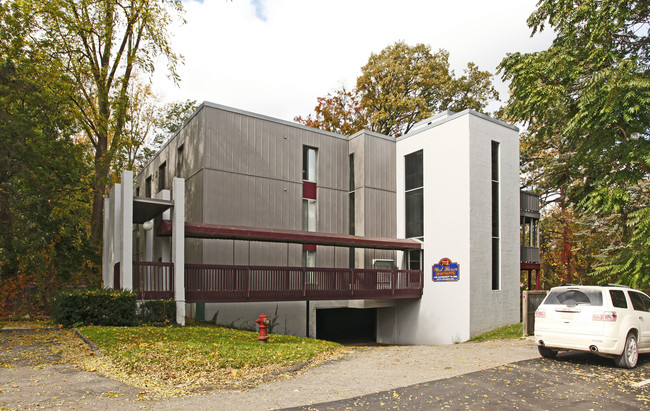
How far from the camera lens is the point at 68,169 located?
21.3m

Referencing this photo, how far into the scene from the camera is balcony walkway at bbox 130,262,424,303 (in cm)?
1423

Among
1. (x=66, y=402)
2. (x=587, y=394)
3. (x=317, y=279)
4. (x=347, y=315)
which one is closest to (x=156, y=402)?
(x=66, y=402)

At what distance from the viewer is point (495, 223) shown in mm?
20016

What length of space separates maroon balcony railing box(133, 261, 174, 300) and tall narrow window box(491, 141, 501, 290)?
1301 centimetres

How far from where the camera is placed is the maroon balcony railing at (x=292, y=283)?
14.9m

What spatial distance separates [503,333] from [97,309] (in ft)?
46.7

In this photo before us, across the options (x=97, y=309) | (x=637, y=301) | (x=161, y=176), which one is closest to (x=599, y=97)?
(x=637, y=301)

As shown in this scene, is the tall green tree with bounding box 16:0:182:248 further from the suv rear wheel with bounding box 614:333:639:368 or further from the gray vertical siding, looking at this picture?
the suv rear wheel with bounding box 614:333:639:368

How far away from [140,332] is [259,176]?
8.94 m

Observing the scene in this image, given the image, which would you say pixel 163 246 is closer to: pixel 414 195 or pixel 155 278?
pixel 155 278

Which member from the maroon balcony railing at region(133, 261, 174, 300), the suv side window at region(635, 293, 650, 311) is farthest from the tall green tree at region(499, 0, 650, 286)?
the maroon balcony railing at region(133, 261, 174, 300)

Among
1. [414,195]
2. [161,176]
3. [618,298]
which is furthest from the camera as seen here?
[161,176]

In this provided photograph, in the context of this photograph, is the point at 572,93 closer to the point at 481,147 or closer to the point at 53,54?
the point at 481,147

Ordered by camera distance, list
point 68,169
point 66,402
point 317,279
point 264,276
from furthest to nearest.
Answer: point 68,169
point 317,279
point 264,276
point 66,402
